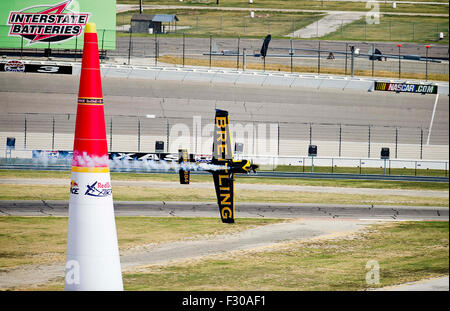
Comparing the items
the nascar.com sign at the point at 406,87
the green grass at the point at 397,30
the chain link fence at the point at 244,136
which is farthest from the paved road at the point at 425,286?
the green grass at the point at 397,30

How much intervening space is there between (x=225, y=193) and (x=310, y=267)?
4.90m

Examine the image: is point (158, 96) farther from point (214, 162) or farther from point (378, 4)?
point (378, 4)

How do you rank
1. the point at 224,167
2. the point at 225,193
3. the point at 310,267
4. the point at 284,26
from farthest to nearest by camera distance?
the point at 284,26, the point at 224,167, the point at 225,193, the point at 310,267

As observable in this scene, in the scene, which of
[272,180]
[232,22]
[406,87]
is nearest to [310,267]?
[272,180]

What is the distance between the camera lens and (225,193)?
84.7 feet

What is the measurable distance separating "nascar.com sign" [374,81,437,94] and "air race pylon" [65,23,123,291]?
5579 cm

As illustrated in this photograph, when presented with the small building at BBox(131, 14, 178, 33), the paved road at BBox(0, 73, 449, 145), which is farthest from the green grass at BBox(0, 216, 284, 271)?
the small building at BBox(131, 14, 178, 33)

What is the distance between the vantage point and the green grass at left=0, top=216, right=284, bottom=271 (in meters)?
23.3

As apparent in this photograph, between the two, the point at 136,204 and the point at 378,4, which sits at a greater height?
the point at 378,4

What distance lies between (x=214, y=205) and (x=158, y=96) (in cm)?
2467

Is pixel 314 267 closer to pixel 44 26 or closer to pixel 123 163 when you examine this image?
pixel 123 163
